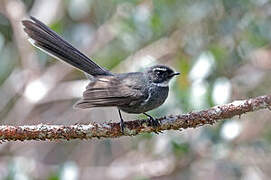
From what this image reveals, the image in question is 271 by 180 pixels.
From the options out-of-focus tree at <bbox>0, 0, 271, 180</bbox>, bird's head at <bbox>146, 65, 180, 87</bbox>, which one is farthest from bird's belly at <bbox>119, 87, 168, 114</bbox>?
out-of-focus tree at <bbox>0, 0, 271, 180</bbox>

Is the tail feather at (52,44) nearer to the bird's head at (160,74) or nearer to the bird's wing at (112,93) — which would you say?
the bird's wing at (112,93)

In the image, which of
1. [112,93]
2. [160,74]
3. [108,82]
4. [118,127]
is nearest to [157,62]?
[160,74]

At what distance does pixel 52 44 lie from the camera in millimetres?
3934

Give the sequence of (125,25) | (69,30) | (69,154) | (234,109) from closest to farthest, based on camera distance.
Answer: (234,109), (125,25), (69,30), (69,154)

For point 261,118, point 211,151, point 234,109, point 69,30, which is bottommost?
point 234,109

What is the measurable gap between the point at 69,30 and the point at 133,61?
104 cm

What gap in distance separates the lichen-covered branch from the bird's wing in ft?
1.23

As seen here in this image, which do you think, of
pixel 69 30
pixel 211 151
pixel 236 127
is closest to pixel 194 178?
pixel 211 151

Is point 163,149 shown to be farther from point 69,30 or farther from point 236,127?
point 69,30

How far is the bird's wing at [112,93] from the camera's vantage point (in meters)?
3.66

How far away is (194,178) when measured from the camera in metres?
5.75

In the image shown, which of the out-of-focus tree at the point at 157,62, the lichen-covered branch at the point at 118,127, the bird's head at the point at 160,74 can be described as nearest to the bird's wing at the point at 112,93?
the bird's head at the point at 160,74

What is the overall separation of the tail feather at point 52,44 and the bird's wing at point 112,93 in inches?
8.0

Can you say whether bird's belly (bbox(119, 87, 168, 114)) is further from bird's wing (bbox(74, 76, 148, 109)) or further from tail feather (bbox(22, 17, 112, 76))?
tail feather (bbox(22, 17, 112, 76))
